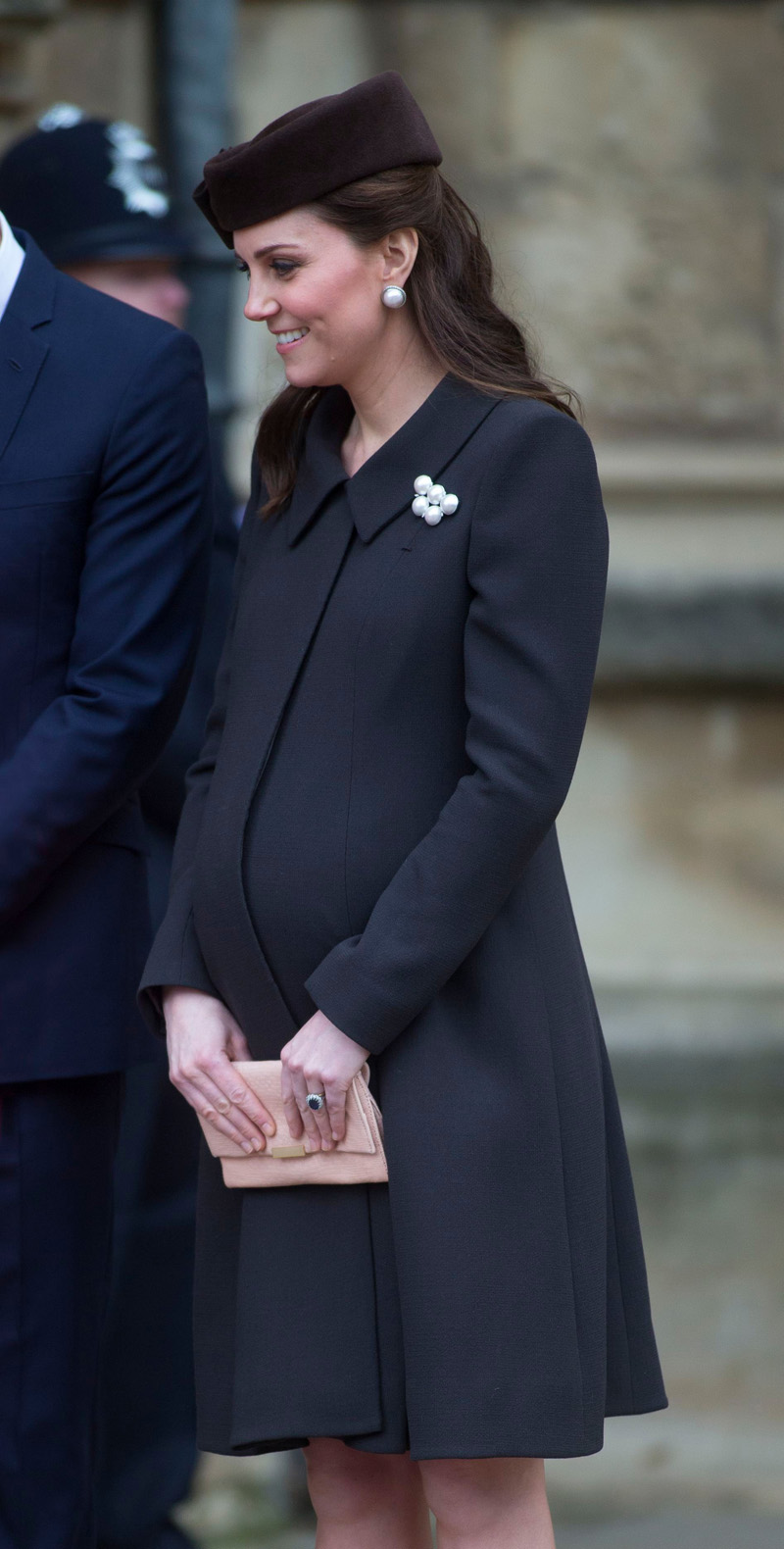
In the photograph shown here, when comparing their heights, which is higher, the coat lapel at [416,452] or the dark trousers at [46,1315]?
the coat lapel at [416,452]

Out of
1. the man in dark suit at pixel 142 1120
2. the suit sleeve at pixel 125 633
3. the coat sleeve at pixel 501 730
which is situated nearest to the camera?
the coat sleeve at pixel 501 730

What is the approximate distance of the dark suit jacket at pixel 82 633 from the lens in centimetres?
207

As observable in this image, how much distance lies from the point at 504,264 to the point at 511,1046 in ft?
8.14

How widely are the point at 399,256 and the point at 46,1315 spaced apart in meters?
1.09

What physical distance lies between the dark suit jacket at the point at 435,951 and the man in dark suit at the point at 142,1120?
0.97 m

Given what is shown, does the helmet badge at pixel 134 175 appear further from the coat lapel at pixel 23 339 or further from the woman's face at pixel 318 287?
the woman's face at pixel 318 287

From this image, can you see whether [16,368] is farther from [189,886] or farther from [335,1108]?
[335,1108]

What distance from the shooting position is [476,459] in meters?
1.88

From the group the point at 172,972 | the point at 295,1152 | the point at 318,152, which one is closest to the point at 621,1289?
the point at 295,1152

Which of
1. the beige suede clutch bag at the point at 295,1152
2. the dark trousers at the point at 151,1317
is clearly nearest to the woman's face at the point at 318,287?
the beige suede clutch bag at the point at 295,1152

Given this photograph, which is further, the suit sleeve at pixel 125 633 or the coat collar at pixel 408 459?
the suit sleeve at pixel 125 633

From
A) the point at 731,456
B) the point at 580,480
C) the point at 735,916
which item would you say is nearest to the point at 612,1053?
the point at 735,916

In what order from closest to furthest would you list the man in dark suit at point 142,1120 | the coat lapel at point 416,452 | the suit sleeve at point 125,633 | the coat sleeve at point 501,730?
the coat sleeve at point 501,730
the coat lapel at point 416,452
the suit sleeve at point 125,633
the man in dark suit at point 142,1120

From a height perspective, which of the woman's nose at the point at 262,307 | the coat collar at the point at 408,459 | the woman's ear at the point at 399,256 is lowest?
the coat collar at the point at 408,459
